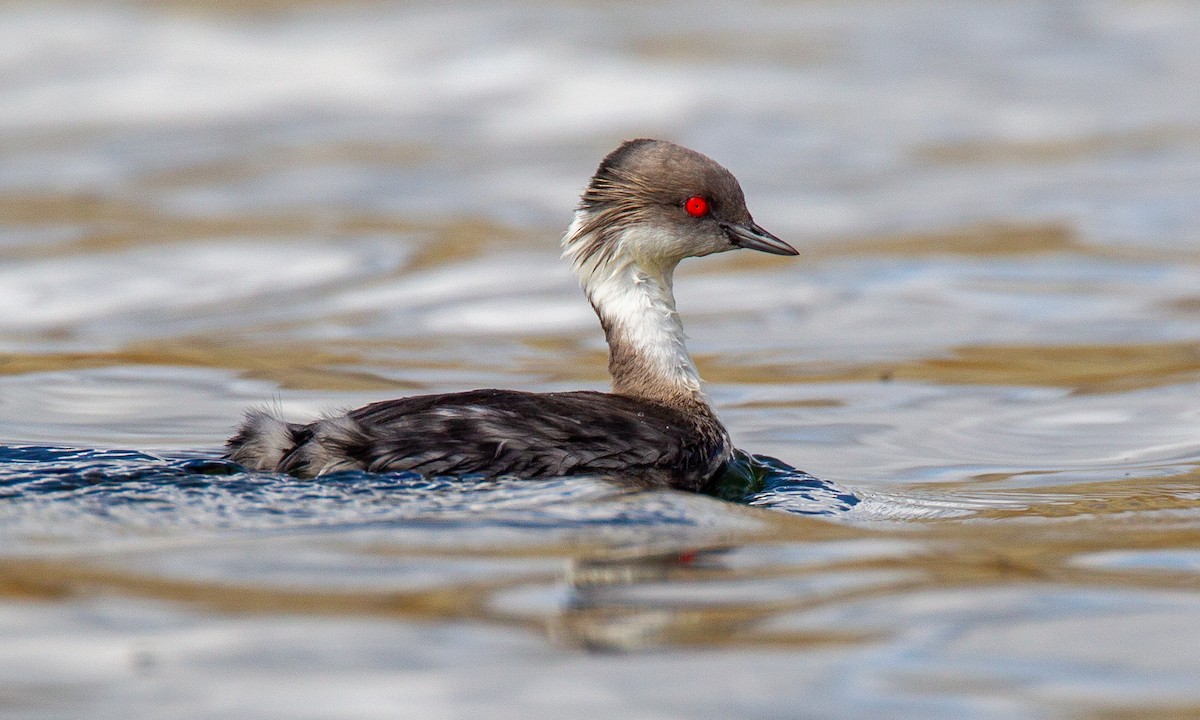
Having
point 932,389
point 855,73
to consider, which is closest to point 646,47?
point 855,73

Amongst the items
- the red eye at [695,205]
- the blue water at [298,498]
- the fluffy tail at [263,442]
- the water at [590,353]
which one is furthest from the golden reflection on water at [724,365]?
the blue water at [298,498]

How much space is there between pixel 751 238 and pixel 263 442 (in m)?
2.36

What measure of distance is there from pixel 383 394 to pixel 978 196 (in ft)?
27.9

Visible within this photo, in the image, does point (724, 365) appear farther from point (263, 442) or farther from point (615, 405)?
point (263, 442)

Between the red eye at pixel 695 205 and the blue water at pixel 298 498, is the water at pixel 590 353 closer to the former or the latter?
the blue water at pixel 298 498

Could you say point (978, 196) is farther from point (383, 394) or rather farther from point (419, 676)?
point (419, 676)

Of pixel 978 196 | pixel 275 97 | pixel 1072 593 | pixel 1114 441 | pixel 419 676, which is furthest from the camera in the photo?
pixel 275 97

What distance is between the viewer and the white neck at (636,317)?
7324 millimetres

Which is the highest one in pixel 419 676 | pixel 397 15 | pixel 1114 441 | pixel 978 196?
pixel 397 15

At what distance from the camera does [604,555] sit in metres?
5.48

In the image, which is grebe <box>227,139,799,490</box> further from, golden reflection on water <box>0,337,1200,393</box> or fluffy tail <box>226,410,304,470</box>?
golden reflection on water <box>0,337,1200,393</box>

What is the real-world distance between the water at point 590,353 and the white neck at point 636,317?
0.53 m

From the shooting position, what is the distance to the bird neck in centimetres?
732

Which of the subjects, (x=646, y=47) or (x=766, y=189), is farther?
(x=646, y=47)
